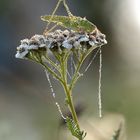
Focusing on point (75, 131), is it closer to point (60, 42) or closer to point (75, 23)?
point (60, 42)

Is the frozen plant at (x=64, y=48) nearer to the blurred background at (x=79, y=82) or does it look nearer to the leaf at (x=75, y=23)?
the leaf at (x=75, y=23)

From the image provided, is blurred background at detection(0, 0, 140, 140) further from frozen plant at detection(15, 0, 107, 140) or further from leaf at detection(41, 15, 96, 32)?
frozen plant at detection(15, 0, 107, 140)

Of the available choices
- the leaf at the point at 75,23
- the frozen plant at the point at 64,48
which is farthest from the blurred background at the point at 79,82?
the frozen plant at the point at 64,48

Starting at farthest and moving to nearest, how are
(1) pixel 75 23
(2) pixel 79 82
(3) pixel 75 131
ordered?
(2) pixel 79 82, (1) pixel 75 23, (3) pixel 75 131

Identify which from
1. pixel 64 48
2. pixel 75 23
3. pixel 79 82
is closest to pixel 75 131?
pixel 64 48

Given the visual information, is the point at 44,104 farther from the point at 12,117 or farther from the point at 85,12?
the point at 85,12

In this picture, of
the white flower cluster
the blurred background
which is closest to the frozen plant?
the white flower cluster

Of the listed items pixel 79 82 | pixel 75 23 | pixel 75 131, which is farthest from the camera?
pixel 79 82
